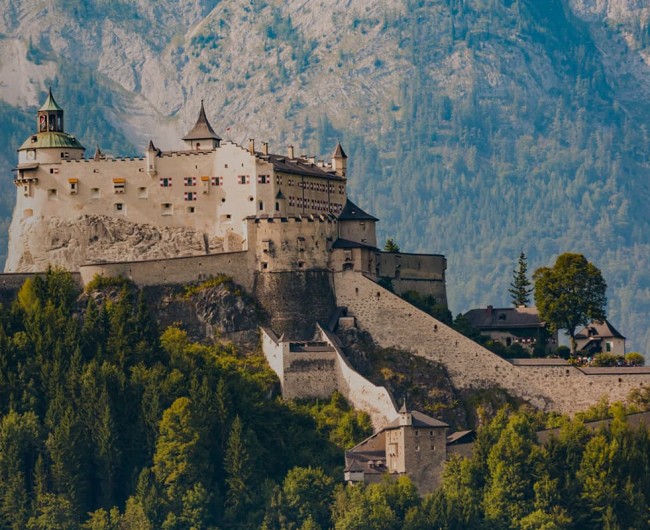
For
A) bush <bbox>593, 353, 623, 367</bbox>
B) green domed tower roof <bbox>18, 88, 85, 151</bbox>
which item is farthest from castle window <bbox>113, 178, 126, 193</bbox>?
bush <bbox>593, 353, 623, 367</bbox>

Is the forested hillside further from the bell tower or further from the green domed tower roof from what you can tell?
the bell tower

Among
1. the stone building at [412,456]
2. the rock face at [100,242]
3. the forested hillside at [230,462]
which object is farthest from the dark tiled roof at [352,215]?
the stone building at [412,456]

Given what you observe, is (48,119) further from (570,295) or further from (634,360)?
(634,360)

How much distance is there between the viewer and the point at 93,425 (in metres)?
126

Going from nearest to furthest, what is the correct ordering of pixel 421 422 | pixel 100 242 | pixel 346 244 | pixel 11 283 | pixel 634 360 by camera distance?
pixel 421 422
pixel 346 244
pixel 11 283
pixel 634 360
pixel 100 242

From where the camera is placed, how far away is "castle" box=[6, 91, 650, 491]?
5177 inches

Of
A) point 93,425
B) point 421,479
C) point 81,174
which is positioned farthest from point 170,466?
point 81,174

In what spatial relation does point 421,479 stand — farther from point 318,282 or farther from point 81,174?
point 81,174

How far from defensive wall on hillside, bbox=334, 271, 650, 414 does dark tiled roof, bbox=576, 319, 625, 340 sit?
11157 millimetres

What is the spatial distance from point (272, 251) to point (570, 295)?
17435mm

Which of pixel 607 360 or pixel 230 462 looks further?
pixel 607 360

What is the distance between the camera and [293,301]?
443 feet

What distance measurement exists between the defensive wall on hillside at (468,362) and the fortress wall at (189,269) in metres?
5.33

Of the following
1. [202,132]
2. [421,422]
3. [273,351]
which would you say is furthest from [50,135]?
[421,422]
